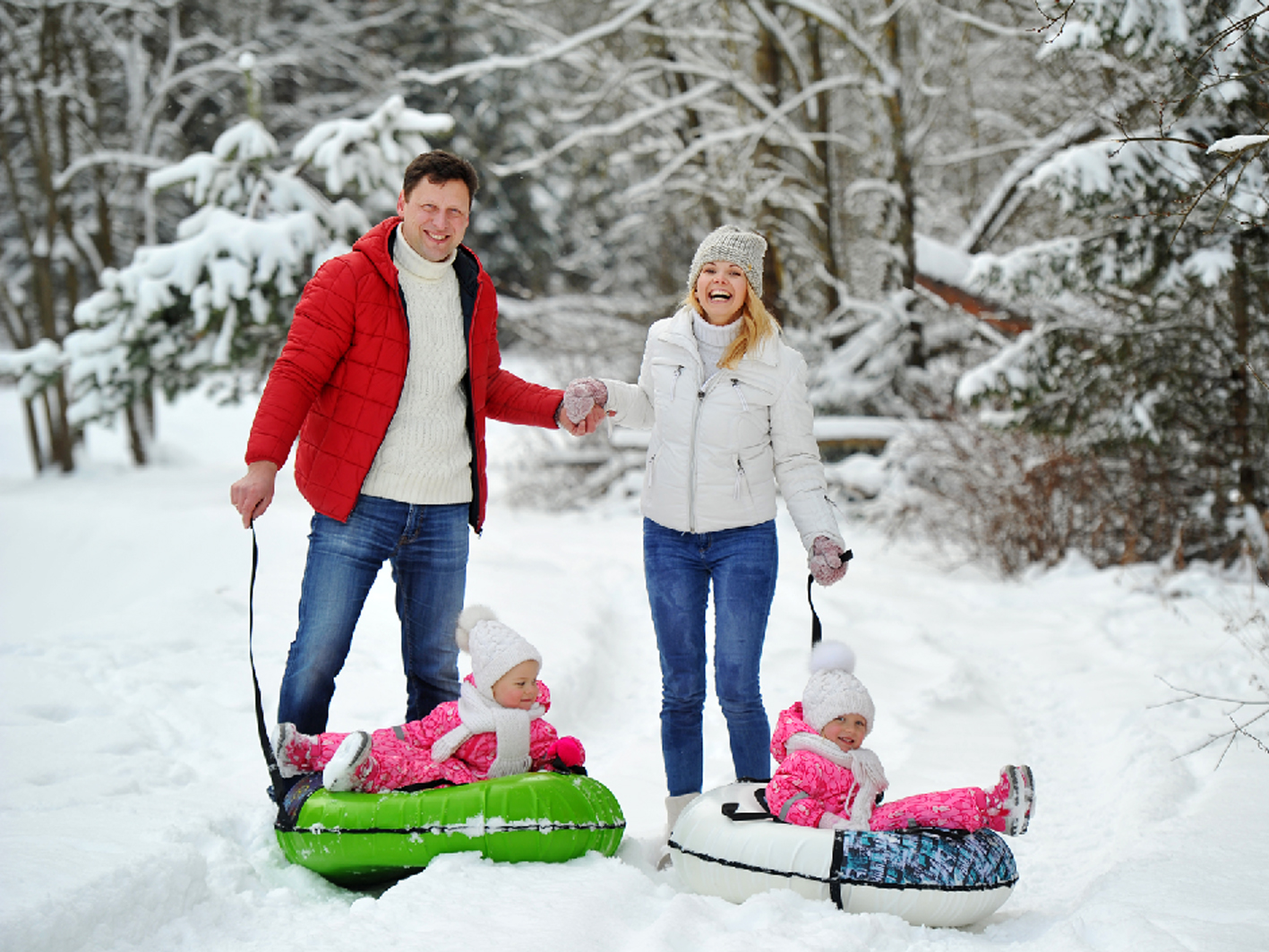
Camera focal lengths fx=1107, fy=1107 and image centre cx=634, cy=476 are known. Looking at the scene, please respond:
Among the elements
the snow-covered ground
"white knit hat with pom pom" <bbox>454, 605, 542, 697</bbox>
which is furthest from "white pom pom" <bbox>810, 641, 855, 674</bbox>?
"white knit hat with pom pom" <bbox>454, 605, 542, 697</bbox>

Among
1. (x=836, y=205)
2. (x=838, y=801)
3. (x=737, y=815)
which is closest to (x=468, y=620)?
(x=737, y=815)

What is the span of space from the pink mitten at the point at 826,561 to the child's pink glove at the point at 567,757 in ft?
2.89

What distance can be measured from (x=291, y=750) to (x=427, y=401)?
1108mm

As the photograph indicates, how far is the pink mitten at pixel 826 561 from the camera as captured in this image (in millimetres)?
3291

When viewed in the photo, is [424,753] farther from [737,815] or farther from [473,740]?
[737,815]

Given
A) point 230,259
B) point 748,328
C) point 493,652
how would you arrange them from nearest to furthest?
point 493,652, point 748,328, point 230,259

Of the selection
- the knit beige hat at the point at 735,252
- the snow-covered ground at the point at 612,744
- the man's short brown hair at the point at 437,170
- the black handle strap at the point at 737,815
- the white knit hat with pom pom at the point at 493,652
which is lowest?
the snow-covered ground at the point at 612,744

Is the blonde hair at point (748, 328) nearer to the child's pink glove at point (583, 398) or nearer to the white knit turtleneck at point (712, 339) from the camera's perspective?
the white knit turtleneck at point (712, 339)

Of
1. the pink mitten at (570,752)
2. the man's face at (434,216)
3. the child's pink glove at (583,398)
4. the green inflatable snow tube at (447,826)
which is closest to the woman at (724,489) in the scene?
the child's pink glove at (583,398)

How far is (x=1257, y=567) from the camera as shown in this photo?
7.01 metres

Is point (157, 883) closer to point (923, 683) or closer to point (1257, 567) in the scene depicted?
point (923, 683)

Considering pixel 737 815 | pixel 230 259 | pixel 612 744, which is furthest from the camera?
pixel 230 259

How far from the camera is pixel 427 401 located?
342 centimetres

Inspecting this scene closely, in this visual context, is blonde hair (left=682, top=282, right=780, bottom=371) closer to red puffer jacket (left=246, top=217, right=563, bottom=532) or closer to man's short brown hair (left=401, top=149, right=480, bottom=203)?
man's short brown hair (left=401, top=149, right=480, bottom=203)
